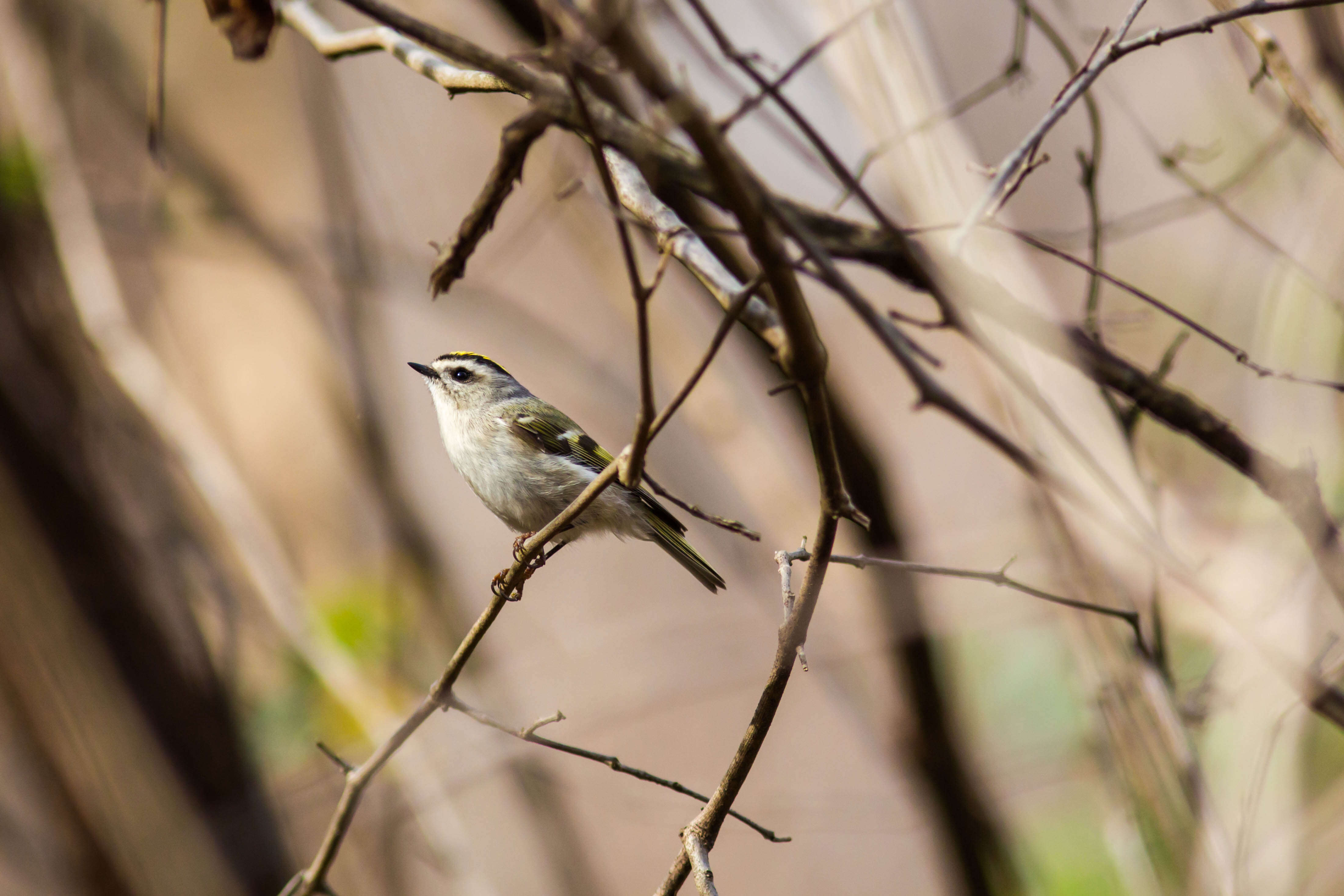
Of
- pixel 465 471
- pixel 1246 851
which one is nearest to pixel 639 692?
pixel 465 471

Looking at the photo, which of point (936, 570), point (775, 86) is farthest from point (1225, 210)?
point (775, 86)

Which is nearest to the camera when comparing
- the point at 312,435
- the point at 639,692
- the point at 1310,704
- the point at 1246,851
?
the point at 1310,704

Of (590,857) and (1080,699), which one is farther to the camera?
(590,857)

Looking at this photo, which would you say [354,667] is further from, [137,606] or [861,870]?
[861,870]

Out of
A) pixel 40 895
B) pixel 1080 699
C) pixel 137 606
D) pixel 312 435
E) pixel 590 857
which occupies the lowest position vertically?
pixel 40 895

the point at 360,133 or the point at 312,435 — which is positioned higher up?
the point at 360,133

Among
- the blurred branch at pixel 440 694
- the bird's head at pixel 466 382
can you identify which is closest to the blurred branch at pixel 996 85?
the blurred branch at pixel 440 694

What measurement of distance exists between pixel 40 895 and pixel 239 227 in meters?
2.92

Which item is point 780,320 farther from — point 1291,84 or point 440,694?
point 1291,84

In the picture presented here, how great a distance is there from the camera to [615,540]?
5855mm

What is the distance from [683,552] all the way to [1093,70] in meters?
1.69

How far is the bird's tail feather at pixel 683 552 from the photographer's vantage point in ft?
8.88

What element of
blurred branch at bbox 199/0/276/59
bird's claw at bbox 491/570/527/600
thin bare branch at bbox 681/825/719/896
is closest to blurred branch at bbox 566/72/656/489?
thin bare branch at bbox 681/825/719/896

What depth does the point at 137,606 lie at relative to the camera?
3.40 m
